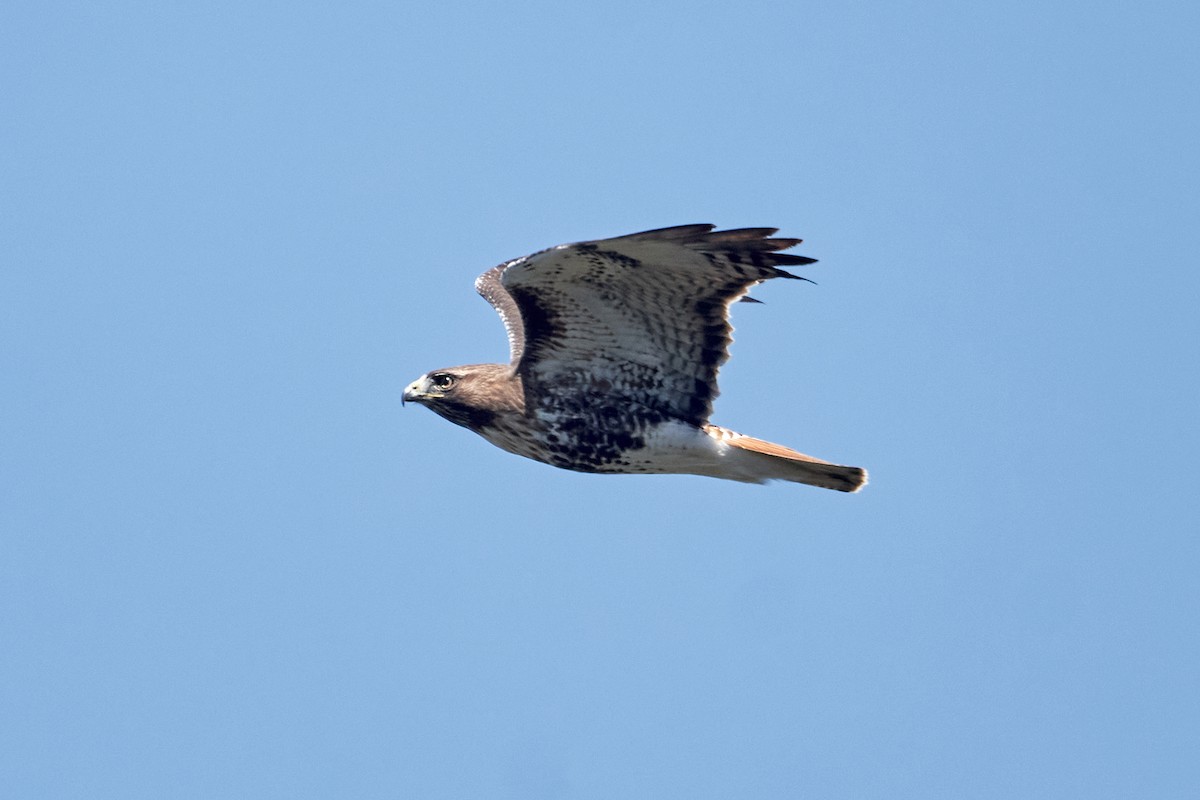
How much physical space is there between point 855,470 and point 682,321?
162 centimetres

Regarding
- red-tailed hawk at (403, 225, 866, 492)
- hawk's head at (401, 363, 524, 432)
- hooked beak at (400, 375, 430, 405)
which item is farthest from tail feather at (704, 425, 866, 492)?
hooked beak at (400, 375, 430, 405)

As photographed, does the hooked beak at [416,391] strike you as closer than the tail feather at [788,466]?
No

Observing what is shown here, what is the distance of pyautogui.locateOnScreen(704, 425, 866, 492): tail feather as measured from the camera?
42.2 ft

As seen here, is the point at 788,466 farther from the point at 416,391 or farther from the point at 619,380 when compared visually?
the point at 416,391

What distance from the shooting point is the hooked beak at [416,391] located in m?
13.5

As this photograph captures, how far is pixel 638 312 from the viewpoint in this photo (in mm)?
12633

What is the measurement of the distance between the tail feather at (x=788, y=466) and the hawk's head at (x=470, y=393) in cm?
143

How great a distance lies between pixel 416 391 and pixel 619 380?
1.57 meters

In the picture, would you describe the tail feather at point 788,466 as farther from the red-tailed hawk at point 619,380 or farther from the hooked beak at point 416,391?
the hooked beak at point 416,391

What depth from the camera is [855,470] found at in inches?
510

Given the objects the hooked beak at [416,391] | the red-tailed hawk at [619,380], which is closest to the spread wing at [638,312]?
the red-tailed hawk at [619,380]

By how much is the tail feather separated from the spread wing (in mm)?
301

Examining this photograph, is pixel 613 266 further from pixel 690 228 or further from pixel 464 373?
pixel 464 373

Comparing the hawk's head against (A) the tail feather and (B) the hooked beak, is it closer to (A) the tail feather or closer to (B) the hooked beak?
(B) the hooked beak
